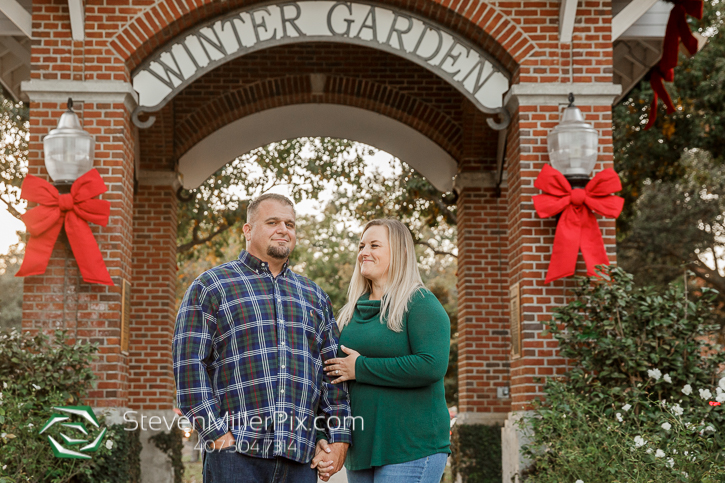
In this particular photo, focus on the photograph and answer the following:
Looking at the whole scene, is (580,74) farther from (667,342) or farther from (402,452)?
(402,452)

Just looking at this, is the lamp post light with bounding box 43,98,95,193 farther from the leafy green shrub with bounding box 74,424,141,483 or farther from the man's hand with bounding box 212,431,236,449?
the man's hand with bounding box 212,431,236,449

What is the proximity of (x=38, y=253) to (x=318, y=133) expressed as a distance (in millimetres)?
5177

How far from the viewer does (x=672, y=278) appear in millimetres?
19734

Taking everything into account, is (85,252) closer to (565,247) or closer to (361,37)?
(361,37)

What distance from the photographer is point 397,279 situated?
339 centimetres

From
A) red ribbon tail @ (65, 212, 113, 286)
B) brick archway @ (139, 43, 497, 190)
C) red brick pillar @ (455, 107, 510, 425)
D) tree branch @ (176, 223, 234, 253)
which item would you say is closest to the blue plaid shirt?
red ribbon tail @ (65, 212, 113, 286)

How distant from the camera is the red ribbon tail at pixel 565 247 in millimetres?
6332

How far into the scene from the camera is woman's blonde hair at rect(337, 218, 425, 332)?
330 cm

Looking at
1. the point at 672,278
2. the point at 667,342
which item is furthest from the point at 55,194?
the point at 672,278

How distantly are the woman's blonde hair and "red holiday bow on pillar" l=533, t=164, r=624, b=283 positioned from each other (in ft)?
10.3

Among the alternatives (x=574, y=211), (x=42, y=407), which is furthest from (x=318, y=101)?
(x=42, y=407)

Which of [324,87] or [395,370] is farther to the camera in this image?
[324,87]

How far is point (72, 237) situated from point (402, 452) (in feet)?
13.1

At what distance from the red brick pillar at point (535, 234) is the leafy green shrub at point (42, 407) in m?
3.08
